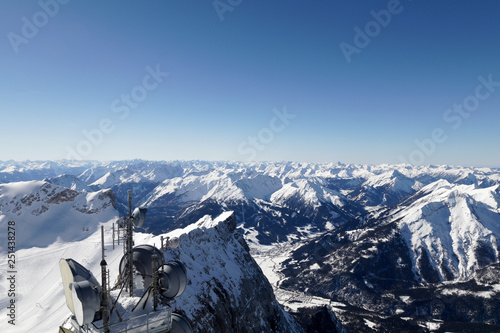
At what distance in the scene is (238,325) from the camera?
186ft

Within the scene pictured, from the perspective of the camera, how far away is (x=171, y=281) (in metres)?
17.8

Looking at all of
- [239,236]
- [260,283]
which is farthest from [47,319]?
[239,236]

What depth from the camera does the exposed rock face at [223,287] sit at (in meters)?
47.1

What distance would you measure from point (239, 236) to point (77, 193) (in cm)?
7506

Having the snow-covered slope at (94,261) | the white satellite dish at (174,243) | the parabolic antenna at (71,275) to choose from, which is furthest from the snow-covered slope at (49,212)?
the parabolic antenna at (71,275)

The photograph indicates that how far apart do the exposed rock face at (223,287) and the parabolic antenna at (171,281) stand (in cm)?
2624

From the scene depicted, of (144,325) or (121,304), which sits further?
(121,304)

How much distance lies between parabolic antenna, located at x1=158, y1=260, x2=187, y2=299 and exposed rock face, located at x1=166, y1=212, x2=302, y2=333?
1033 inches

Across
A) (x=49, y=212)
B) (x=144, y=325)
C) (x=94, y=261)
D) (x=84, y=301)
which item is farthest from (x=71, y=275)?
(x=49, y=212)

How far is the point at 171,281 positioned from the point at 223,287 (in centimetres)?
4710

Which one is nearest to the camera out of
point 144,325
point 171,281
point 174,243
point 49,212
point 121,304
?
point 144,325

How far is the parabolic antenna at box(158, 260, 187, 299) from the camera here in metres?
17.8

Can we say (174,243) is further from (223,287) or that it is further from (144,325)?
(144,325)

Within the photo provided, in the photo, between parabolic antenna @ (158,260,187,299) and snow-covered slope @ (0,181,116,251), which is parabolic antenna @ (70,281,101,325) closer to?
parabolic antenna @ (158,260,187,299)
